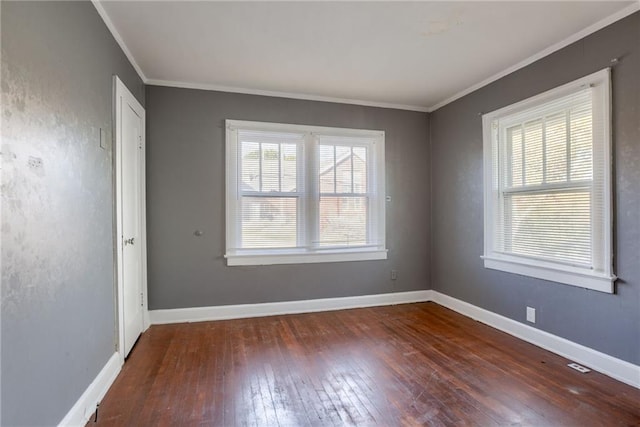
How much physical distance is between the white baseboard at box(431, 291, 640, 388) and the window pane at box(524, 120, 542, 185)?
4.46 ft

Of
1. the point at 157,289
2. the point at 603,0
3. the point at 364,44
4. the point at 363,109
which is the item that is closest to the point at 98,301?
the point at 157,289

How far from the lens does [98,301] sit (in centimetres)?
219

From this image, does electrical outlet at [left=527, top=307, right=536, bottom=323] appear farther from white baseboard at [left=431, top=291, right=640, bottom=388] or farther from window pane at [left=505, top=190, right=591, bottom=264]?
window pane at [left=505, top=190, right=591, bottom=264]

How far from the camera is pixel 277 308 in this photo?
387 cm

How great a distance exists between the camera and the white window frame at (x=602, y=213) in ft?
7.94

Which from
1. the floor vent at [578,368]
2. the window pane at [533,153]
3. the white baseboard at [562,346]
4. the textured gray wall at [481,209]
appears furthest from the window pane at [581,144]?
the floor vent at [578,368]

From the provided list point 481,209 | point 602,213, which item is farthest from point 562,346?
point 481,209

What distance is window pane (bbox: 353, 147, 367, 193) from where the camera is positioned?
4168mm

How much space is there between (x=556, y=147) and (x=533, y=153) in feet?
0.74

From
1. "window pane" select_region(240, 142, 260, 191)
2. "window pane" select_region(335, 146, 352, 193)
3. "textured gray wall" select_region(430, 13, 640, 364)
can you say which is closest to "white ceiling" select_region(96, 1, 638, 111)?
"textured gray wall" select_region(430, 13, 640, 364)

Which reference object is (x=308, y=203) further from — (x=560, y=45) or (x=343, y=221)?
(x=560, y=45)

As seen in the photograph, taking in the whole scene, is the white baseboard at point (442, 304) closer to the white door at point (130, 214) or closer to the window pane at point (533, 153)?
the white door at point (130, 214)

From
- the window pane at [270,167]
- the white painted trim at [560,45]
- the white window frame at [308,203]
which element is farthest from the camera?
the window pane at [270,167]

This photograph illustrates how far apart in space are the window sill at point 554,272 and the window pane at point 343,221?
1449 mm
